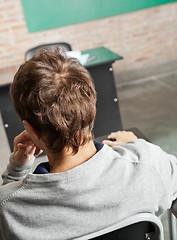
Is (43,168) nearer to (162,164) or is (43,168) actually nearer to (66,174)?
(66,174)

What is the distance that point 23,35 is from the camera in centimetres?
416

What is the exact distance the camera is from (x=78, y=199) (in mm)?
759

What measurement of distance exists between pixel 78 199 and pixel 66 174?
7 centimetres

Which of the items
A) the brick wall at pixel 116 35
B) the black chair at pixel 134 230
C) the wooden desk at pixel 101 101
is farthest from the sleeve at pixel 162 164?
the brick wall at pixel 116 35

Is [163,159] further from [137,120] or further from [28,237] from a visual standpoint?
[137,120]

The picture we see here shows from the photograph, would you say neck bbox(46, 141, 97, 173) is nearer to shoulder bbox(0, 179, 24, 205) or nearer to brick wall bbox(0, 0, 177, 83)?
shoulder bbox(0, 179, 24, 205)

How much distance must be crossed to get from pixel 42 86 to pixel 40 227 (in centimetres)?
35

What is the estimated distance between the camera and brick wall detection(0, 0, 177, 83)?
4.10 metres

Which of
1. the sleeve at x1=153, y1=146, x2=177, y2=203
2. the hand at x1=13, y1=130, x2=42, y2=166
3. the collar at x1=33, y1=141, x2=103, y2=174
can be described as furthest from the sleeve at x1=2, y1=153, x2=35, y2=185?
the sleeve at x1=153, y1=146, x2=177, y2=203

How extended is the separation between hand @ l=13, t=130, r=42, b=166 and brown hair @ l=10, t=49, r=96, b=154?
25 centimetres

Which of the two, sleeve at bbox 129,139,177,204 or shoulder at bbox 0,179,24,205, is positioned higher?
shoulder at bbox 0,179,24,205

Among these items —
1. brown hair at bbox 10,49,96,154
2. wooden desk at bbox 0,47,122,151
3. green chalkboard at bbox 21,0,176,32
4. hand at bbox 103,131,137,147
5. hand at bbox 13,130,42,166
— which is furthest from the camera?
green chalkboard at bbox 21,0,176,32

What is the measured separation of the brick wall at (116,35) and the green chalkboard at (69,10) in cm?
7

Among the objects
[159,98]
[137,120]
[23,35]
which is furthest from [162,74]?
[23,35]
